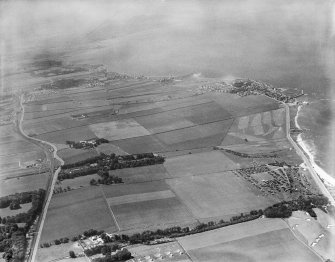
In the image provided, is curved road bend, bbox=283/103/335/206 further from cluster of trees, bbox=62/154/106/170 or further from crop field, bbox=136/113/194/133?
cluster of trees, bbox=62/154/106/170

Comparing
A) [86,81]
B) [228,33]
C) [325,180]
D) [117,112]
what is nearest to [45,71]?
[86,81]

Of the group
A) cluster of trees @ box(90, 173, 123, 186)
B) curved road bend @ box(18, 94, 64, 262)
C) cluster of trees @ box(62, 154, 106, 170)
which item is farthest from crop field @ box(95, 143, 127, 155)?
cluster of trees @ box(90, 173, 123, 186)

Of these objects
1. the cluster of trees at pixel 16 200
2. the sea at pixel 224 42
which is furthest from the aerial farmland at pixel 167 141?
the sea at pixel 224 42

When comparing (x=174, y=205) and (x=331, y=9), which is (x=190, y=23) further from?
(x=174, y=205)

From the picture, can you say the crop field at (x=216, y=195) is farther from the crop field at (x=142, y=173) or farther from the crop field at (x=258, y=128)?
the crop field at (x=258, y=128)

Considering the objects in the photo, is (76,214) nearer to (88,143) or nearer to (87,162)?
(87,162)
